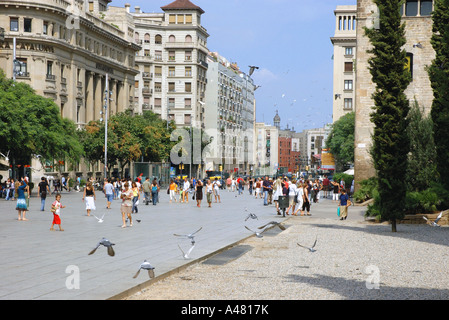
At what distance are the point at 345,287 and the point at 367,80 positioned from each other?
3055cm

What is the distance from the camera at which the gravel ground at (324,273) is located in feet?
36.6

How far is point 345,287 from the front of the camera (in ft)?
39.0

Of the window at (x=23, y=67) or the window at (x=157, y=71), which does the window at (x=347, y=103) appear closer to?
the window at (x=157, y=71)

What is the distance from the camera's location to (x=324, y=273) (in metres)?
13.7

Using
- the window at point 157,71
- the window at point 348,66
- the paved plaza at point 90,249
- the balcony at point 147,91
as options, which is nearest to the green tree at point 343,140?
the window at point 348,66

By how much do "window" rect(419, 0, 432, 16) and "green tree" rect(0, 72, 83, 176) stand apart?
1016 inches

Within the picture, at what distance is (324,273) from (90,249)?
5955 mm

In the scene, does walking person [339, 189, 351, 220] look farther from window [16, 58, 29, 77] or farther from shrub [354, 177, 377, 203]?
window [16, 58, 29, 77]

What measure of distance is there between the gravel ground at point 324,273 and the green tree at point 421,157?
8.70 metres

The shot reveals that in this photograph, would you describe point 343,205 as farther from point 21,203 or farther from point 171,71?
point 171,71

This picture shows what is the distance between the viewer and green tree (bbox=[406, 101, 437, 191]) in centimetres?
3006

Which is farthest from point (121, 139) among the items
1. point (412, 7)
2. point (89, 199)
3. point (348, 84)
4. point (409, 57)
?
point (348, 84)

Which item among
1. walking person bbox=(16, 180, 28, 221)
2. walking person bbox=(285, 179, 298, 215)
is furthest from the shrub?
walking person bbox=(16, 180, 28, 221)

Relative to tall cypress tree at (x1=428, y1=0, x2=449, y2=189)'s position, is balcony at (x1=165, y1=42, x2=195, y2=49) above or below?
above
